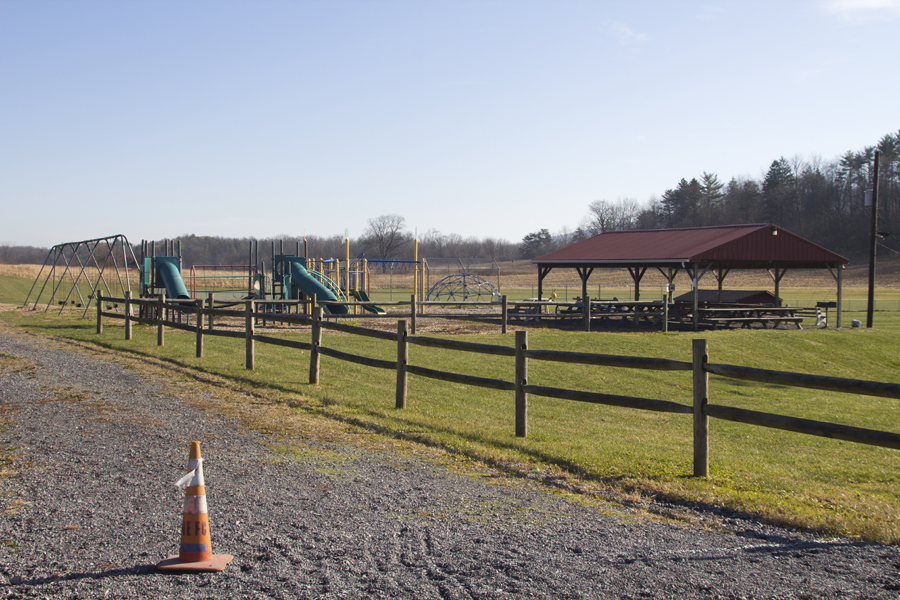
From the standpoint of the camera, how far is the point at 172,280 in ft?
80.7

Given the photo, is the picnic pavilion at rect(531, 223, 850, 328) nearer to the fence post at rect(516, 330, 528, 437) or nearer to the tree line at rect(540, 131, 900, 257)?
the fence post at rect(516, 330, 528, 437)

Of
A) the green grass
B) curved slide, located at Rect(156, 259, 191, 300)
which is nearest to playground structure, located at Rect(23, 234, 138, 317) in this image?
curved slide, located at Rect(156, 259, 191, 300)

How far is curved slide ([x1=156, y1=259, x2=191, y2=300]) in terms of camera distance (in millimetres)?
24266

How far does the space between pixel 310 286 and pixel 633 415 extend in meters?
Result: 16.7

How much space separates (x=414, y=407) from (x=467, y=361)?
285 inches

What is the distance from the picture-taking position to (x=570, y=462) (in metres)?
6.62

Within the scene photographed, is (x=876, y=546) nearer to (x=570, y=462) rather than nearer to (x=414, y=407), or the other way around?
(x=570, y=462)

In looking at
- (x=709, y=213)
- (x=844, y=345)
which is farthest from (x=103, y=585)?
(x=709, y=213)

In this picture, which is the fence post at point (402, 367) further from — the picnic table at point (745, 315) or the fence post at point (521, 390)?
the picnic table at point (745, 315)

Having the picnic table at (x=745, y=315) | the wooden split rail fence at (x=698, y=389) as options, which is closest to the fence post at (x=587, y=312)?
the picnic table at (x=745, y=315)

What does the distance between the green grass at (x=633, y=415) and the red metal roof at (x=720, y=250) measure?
17.9 feet

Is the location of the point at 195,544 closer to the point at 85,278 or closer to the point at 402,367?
the point at 402,367

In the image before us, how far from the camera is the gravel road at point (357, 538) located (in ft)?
12.2

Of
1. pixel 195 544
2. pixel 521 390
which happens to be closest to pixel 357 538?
pixel 195 544
